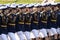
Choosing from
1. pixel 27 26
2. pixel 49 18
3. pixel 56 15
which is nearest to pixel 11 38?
pixel 27 26

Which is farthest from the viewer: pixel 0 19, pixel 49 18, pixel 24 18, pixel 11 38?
pixel 49 18

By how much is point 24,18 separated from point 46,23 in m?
0.63

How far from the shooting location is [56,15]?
4715 millimetres

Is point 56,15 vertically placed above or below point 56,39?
above

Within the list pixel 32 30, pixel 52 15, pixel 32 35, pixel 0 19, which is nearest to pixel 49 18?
pixel 52 15

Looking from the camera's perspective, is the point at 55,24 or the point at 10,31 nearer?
the point at 10,31

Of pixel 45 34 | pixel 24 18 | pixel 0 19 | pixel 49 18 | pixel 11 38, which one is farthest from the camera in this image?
pixel 49 18

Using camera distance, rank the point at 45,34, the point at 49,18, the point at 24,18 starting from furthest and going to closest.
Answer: the point at 49,18, the point at 24,18, the point at 45,34

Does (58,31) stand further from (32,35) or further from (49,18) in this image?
(32,35)

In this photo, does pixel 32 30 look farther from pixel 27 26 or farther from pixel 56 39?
pixel 56 39

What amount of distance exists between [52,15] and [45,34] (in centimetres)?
106

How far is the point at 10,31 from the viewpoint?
3625 mm

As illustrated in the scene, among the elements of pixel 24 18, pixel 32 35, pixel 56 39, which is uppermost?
pixel 24 18

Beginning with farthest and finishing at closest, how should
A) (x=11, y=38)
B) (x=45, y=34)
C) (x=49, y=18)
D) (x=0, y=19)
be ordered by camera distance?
1. (x=49, y=18)
2. (x=45, y=34)
3. (x=0, y=19)
4. (x=11, y=38)
